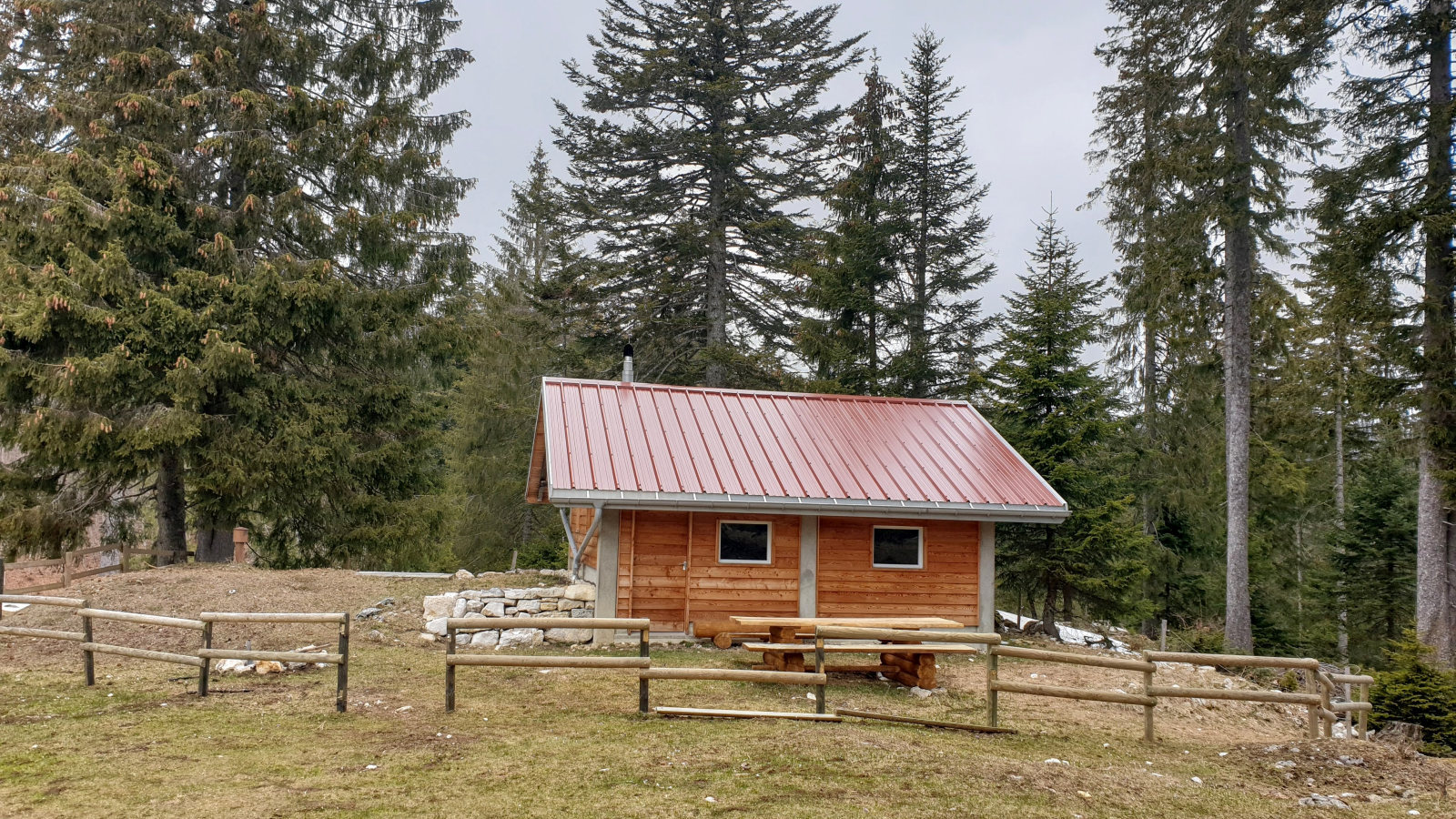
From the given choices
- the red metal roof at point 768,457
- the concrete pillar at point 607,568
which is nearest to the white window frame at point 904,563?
the red metal roof at point 768,457

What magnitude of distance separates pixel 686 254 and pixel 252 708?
60.9ft

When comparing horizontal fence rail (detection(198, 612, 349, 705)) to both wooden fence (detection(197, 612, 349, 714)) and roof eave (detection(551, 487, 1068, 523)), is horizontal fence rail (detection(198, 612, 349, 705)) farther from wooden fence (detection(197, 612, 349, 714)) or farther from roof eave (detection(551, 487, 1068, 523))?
roof eave (detection(551, 487, 1068, 523))

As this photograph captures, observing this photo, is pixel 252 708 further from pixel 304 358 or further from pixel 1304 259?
pixel 1304 259

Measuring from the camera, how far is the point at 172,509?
1905cm

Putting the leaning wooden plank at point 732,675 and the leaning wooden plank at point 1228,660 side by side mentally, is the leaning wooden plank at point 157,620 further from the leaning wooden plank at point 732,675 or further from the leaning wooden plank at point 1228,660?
the leaning wooden plank at point 1228,660

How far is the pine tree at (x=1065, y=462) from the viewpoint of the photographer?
1798cm

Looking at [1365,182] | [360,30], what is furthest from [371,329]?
[1365,182]

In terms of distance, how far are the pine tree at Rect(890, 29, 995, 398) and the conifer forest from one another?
0.09m

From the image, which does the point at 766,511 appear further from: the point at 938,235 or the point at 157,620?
the point at 938,235

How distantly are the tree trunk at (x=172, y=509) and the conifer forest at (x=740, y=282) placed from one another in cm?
7

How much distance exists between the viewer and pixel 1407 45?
1588cm

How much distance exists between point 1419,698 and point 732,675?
9.05 meters

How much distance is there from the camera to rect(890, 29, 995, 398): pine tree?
2562 cm

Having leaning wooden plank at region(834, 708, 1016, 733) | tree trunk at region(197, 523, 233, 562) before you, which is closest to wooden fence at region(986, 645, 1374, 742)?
leaning wooden plank at region(834, 708, 1016, 733)
